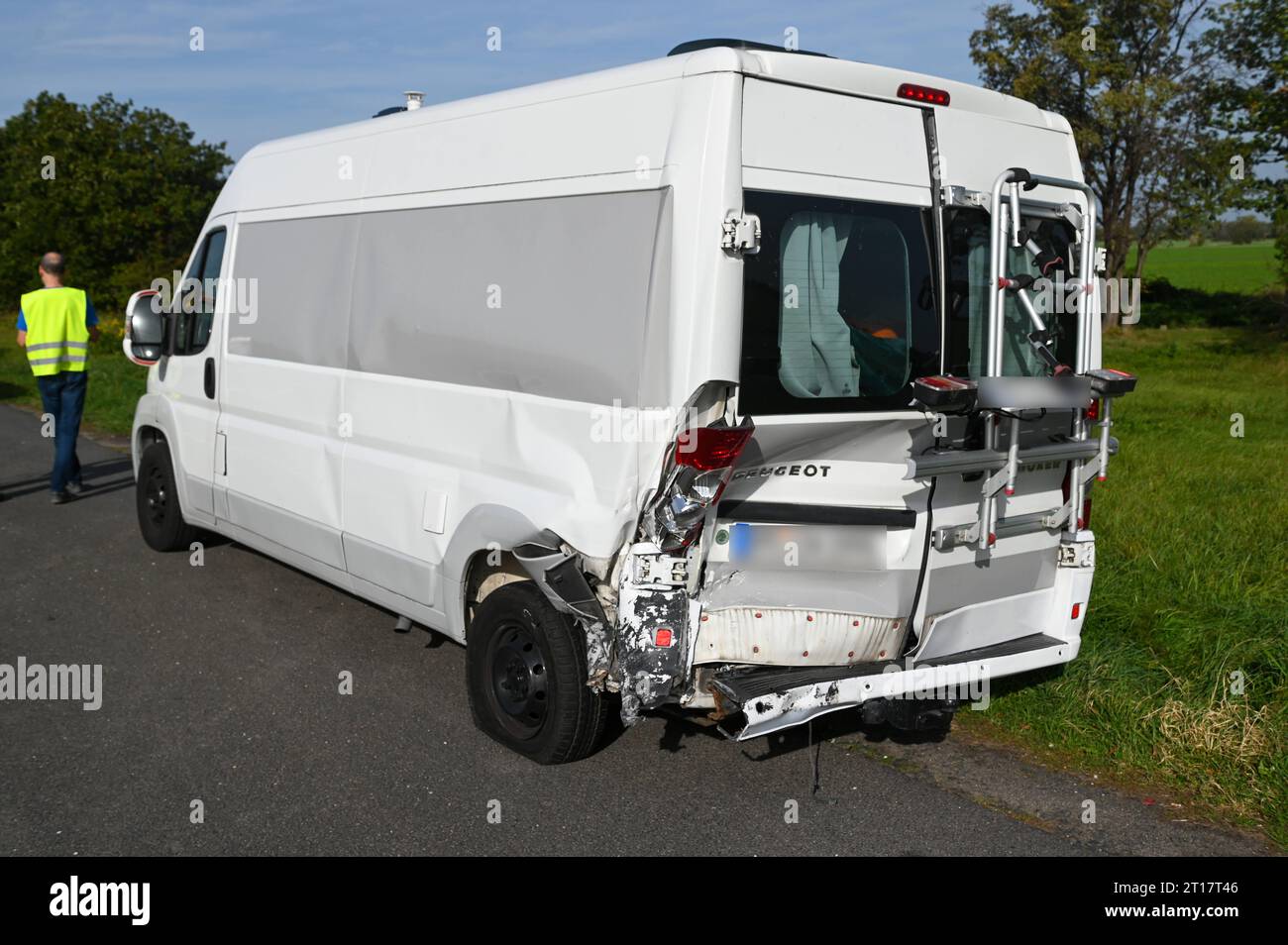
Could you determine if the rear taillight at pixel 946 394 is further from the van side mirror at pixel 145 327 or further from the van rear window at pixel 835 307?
the van side mirror at pixel 145 327

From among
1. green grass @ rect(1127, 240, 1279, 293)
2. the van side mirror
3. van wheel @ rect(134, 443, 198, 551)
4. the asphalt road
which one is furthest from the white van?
green grass @ rect(1127, 240, 1279, 293)

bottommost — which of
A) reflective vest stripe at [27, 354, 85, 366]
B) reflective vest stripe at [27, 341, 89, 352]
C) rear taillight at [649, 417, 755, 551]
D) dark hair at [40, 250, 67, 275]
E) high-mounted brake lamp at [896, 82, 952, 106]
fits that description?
rear taillight at [649, 417, 755, 551]

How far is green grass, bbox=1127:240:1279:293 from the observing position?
43.2 m

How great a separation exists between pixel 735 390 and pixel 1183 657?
9.41 feet

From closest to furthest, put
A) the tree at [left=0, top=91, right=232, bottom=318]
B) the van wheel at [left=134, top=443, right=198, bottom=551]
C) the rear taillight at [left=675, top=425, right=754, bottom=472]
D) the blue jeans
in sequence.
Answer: the rear taillight at [left=675, top=425, right=754, bottom=472], the van wheel at [left=134, top=443, right=198, bottom=551], the blue jeans, the tree at [left=0, top=91, right=232, bottom=318]

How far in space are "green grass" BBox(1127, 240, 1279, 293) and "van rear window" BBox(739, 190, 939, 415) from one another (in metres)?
30.3

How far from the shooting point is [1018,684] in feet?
18.3

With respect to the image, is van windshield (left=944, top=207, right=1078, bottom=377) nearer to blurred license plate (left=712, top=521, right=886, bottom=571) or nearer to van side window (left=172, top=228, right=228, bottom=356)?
blurred license plate (left=712, top=521, right=886, bottom=571)

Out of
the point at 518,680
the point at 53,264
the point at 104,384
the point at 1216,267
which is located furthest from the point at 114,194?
the point at 1216,267

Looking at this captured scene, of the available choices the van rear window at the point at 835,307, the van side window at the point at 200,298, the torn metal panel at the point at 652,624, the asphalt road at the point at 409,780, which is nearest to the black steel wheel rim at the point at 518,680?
the asphalt road at the point at 409,780

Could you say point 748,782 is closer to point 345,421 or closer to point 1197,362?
point 345,421
